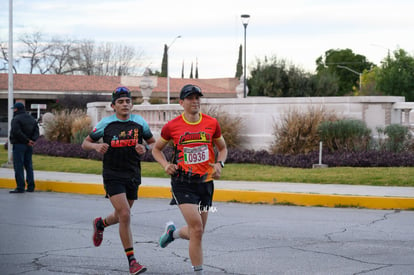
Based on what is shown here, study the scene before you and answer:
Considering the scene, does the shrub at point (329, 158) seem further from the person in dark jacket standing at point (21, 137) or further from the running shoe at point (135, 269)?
the running shoe at point (135, 269)

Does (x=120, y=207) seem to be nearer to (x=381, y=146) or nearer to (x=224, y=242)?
(x=224, y=242)

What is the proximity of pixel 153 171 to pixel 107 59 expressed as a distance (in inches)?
2413

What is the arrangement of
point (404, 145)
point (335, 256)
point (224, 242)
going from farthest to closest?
point (404, 145) → point (224, 242) → point (335, 256)

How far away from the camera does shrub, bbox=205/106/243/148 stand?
2038cm

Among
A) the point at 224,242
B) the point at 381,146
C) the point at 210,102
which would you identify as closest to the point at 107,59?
the point at 210,102

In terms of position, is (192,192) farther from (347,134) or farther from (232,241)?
(347,134)

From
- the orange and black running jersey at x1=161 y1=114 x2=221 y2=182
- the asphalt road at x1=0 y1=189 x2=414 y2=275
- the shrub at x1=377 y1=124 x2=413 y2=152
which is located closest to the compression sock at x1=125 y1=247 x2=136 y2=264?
the asphalt road at x1=0 y1=189 x2=414 y2=275

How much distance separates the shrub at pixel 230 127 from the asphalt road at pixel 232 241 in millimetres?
8511

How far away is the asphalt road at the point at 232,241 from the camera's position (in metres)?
6.67

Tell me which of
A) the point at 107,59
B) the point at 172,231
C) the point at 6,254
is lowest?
the point at 6,254

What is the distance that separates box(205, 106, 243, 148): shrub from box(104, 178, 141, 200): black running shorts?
13.6 meters

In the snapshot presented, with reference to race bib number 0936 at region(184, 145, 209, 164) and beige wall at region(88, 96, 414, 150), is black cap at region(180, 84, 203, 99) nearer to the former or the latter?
race bib number 0936 at region(184, 145, 209, 164)

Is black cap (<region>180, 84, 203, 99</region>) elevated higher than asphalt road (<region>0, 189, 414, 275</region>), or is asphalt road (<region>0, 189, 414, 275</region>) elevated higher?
black cap (<region>180, 84, 203, 99</region>)

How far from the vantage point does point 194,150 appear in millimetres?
5906
